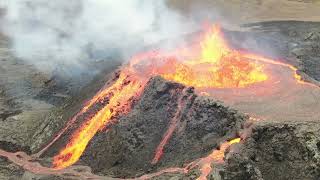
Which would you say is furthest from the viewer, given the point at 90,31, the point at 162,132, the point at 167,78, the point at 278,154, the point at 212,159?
the point at 90,31

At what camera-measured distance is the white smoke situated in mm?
32406

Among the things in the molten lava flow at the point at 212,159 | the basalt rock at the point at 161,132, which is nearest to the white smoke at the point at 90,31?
the basalt rock at the point at 161,132

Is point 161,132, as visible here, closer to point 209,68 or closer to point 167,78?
point 167,78

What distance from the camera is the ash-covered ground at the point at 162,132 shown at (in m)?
18.0

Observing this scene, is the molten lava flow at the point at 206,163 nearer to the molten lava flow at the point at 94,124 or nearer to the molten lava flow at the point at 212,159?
the molten lava flow at the point at 212,159

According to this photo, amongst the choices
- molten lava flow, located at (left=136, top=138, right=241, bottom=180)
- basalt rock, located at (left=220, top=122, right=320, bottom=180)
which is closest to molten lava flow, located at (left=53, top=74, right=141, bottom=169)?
molten lava flow, located at (left=136, top=138, right=241, bottom=180)

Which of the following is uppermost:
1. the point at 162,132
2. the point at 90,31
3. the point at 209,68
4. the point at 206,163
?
the point at 90,31

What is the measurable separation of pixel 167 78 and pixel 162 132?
2.60 meters

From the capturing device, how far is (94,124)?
2242cm

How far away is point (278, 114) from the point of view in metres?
19.1

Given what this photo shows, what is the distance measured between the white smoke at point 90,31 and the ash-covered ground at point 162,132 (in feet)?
12.7

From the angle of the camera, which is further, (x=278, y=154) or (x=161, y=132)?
(x=161, y=132)

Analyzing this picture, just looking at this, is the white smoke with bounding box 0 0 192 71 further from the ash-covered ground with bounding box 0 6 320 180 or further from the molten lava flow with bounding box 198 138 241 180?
the molten lava flow with bounding box 198 138 241 180

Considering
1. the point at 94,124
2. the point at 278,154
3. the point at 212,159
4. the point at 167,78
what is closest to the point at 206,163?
the point at 212,159
